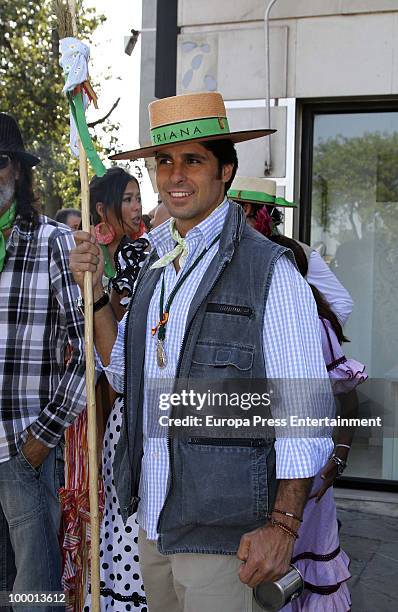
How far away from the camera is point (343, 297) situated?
162 inches

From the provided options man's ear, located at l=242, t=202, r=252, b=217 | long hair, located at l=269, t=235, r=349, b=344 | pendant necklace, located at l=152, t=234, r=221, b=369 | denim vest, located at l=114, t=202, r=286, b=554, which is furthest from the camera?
man's ear, located at l=242, t=202, r=252, b=217

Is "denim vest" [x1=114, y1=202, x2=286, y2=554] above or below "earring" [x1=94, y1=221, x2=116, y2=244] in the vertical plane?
below

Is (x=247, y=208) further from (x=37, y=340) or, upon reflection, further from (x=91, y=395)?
(x=91, y=395)

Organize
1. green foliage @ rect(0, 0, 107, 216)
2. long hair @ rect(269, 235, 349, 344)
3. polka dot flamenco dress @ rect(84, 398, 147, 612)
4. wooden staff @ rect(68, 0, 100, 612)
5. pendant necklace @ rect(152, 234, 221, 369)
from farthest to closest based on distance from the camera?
green foliage @ rect(0, 0, 107, 216), long hair @ rect(269, 235, 349, 344), polka dot flamenco dress @ rect(84, 398, 147, 612), wooden staff @ rect(68, 0, 100, 612), pendant necklace @ rect(152, 234, 221, 369)

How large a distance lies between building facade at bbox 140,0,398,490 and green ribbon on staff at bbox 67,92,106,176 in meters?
3.58

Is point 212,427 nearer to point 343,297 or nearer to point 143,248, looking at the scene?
point 143,248

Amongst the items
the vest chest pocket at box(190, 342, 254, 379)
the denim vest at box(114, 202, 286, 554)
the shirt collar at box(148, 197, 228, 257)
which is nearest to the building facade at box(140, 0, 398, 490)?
the shirt collar at box(148, 197, 228, 257)

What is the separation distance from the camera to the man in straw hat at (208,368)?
7.17 ft

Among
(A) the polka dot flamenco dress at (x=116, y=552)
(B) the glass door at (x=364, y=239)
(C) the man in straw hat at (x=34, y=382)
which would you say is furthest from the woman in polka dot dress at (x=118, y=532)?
(B) the glass door at (x=364, y=239)

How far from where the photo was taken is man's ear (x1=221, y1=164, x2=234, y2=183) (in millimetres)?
2543

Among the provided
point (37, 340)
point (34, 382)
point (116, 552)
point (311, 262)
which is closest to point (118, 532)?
point (116, 552)

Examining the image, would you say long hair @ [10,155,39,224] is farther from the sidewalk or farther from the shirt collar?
the sidewalk

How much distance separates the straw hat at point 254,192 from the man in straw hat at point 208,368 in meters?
1.48

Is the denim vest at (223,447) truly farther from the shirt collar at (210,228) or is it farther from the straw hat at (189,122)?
the straw hat at (189,122)
